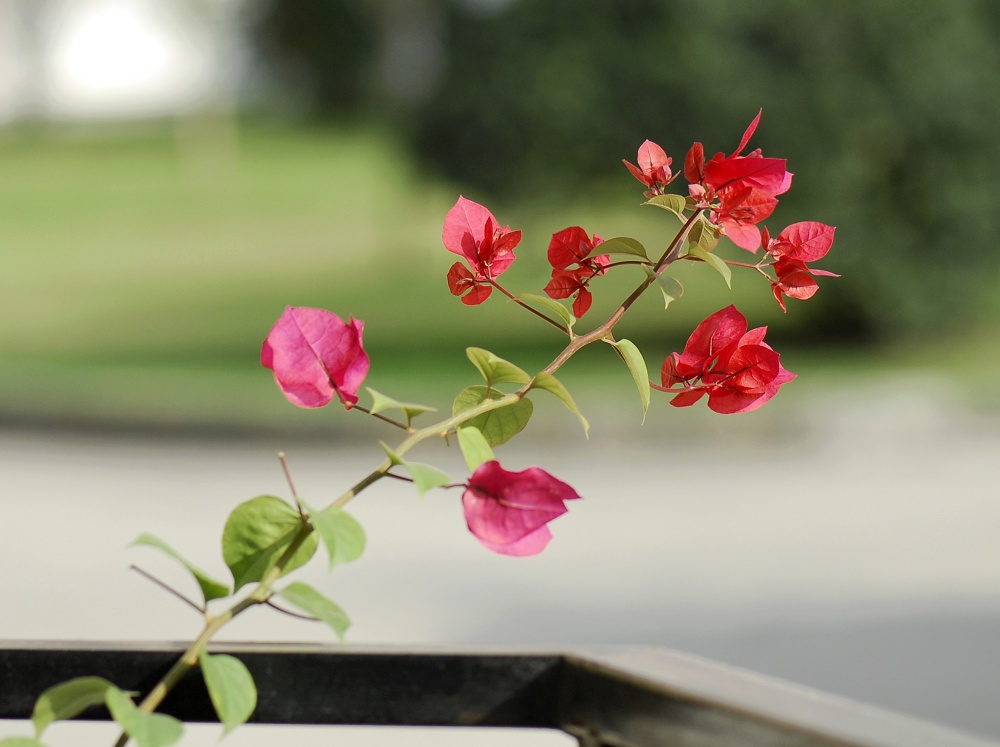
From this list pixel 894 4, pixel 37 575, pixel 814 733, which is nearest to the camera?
pixel 814 733

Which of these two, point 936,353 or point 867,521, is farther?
point 936,353

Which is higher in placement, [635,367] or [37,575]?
[635,367]

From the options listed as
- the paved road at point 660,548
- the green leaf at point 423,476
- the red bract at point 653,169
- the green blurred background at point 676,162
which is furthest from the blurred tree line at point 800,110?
the green leaf at point 423,476

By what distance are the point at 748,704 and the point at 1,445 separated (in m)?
6.99

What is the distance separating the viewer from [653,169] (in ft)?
2.66

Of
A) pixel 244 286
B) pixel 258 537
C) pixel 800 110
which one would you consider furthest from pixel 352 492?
pixel 244 286

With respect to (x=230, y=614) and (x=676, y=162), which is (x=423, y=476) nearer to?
(x=230, y=614)

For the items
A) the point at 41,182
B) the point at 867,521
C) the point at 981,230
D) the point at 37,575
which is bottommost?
the point at 41,182

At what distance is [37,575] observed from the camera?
4832 mm

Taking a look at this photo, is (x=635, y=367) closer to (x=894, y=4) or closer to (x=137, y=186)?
(x=894, y=4)

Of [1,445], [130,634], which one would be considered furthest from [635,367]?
[1,445]

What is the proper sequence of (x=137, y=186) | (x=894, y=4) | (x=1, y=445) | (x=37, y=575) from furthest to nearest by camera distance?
(x=137, y=186), (x=894, y=4), (x=1, y=445), (x=37, y=575)

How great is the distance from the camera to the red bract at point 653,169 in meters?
0.81

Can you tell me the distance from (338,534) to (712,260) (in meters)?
0.24
